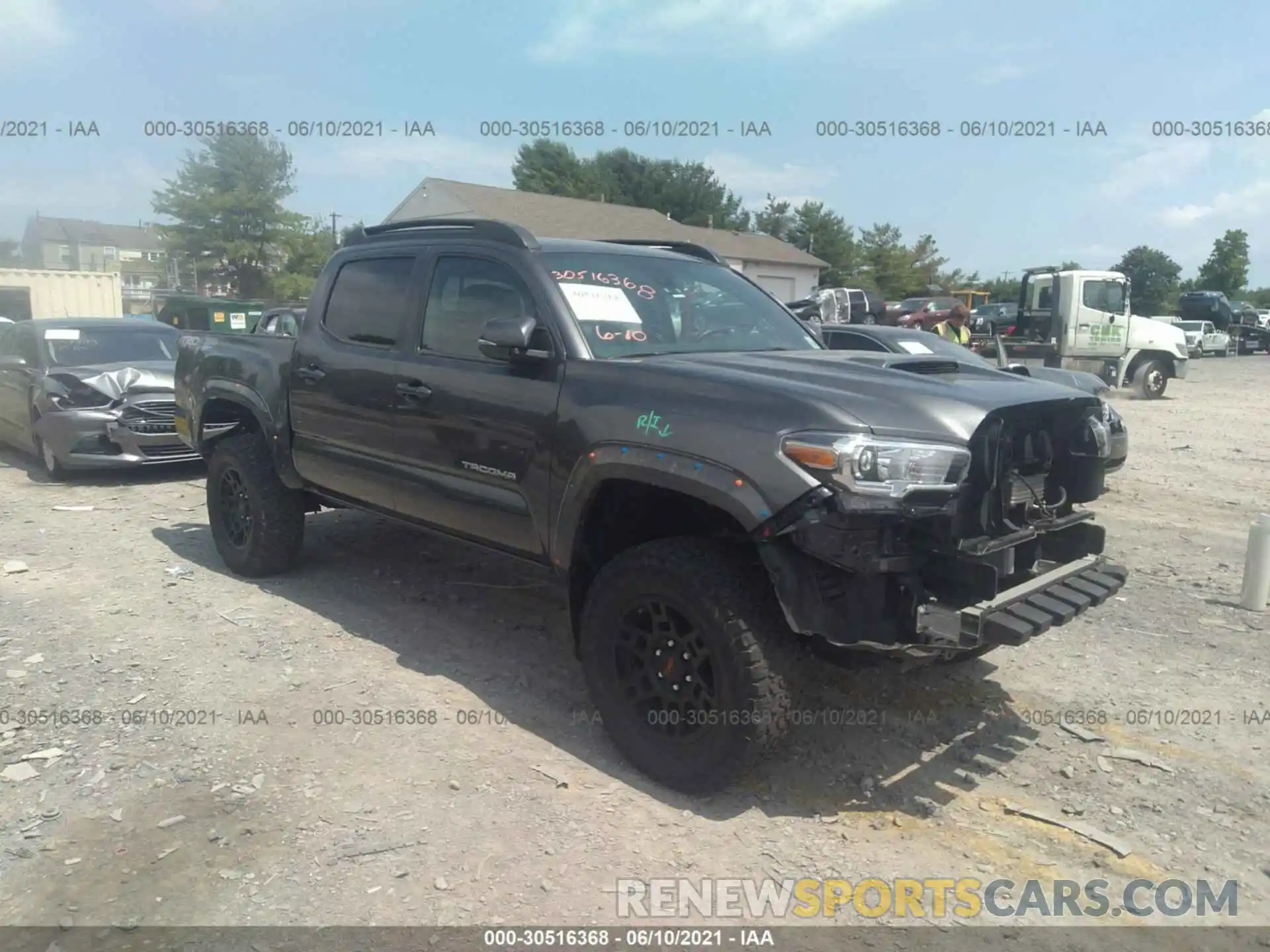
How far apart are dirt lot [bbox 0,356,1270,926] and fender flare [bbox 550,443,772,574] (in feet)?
3.08

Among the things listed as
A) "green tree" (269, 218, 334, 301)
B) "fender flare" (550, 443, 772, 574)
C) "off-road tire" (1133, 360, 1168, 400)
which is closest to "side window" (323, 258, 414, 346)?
"fender flare" (550, 443, 772, 574)

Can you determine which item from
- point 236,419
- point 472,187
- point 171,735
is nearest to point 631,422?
point 171,735

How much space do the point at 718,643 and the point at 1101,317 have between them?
56.8ft

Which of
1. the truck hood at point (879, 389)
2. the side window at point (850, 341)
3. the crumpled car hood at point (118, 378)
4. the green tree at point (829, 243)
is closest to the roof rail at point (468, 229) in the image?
the truck hood at point (879, 389)

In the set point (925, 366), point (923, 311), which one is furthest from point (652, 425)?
point (923, 311)

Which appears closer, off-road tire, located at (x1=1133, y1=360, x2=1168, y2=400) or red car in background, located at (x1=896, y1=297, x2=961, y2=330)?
off-road tire, located at (x1=1133, y1=360, x2=1168, y2=400)

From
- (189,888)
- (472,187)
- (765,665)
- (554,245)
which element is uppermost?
(472,187)

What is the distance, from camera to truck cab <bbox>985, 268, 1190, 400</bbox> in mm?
17859

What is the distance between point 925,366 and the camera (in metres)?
3.79

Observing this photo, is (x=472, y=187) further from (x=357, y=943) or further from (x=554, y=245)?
(x=357, y=943)

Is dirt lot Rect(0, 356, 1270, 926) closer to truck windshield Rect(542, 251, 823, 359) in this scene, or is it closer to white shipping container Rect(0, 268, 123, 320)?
truck windshield Rect(542, 251, 823, 359)

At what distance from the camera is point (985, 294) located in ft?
161

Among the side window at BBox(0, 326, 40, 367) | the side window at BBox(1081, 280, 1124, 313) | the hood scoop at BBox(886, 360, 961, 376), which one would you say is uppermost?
the side window at BBox(1081, 280, 1124, 313)

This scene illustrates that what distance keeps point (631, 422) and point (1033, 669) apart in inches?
103
